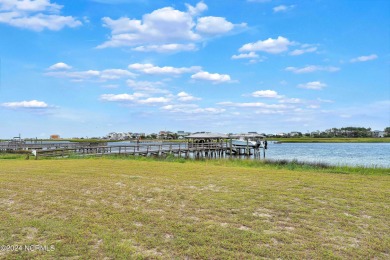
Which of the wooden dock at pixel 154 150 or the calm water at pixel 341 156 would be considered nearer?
the wooden dock at pixel 154 150

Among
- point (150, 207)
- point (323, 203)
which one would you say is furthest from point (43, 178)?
point (323, 203)

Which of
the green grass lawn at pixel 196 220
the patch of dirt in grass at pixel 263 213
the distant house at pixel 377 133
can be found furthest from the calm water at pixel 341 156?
the distant house at pixel 377 133

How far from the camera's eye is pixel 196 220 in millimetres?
6773

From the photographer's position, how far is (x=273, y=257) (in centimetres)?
503

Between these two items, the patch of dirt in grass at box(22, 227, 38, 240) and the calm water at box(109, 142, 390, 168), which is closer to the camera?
the patch of dirt in grass at box(22, 227, 38, 240)

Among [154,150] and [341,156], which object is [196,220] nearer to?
[154,150]

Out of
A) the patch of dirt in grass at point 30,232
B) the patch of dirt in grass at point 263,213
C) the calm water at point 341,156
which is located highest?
the patch of dirt in grass at point 263,213

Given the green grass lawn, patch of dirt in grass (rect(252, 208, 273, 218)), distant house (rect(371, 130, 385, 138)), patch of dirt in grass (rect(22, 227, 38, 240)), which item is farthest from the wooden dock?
distant house (rect(371, 130, 385, 138))

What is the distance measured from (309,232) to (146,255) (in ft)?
10.3

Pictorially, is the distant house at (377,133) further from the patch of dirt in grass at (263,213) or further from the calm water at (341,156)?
the patch of dirt in grass at (263,213)

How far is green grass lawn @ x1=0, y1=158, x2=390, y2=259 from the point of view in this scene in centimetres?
534

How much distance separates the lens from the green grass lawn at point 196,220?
5.34 meters

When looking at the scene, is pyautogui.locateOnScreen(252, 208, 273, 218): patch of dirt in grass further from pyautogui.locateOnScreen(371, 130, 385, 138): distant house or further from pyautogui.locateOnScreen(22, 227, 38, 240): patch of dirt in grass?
pyautogui.locateOnScreen(371, 130, 385, 138): distant house

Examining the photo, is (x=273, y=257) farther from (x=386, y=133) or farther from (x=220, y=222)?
(x=386, y=133)
